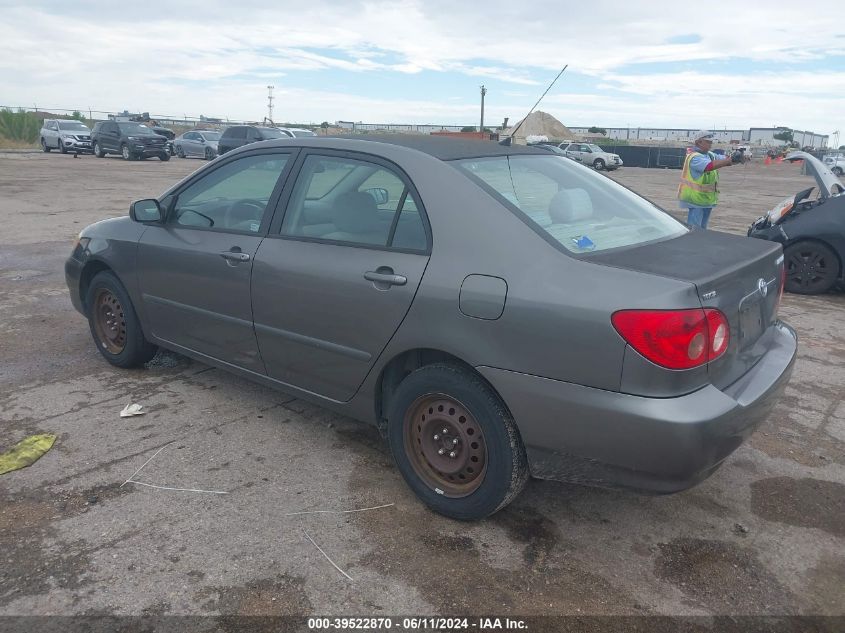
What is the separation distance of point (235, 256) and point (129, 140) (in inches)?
1157

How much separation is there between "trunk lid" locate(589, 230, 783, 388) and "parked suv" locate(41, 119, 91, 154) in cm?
3502

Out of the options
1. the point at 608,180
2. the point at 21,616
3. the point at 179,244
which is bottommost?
the point at 21,616

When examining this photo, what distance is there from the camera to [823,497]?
3264mm

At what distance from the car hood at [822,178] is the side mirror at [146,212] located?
692 centimetres

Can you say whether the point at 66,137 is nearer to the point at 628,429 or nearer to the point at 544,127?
the point at 628,429

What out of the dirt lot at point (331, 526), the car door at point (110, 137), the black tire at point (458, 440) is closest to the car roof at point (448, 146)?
the black tire at point (458, 440)

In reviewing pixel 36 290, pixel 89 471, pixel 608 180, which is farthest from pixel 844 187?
pixel 36 290

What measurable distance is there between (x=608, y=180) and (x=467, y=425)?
1.78 metres

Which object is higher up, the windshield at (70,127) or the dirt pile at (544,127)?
the dirt pile at (544,127)

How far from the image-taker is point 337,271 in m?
3.16

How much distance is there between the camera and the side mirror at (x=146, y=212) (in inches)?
164

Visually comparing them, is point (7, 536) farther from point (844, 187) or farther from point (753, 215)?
point (753, 215)

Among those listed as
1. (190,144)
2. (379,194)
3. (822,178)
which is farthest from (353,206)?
(190,144)

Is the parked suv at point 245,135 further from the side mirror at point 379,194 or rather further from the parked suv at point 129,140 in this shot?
the side mirror at point 379,194
